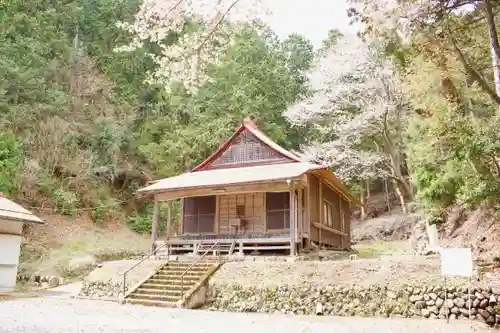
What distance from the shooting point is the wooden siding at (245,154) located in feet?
60.7

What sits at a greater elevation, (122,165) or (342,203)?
(122,165)

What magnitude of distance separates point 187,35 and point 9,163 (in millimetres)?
17011

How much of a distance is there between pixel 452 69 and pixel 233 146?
9.90m

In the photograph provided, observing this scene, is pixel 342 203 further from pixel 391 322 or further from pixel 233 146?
pixel 391 322

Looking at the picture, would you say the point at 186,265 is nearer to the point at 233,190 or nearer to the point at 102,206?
the point at 233,190

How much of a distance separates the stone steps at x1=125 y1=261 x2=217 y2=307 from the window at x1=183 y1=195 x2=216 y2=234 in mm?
4779

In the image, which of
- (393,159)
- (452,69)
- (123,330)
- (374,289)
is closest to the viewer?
(123,330)

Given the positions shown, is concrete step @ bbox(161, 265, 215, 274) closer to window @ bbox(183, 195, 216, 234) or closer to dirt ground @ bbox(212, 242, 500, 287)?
dirt ground @ bbox(212, 242, 500, 287)

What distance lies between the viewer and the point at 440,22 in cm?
961

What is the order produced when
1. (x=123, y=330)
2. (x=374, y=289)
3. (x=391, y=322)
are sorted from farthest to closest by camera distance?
(x=374, y=289) < (x=391, y=322) < (x=123, y=330)

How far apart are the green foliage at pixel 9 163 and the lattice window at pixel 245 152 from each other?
383 inches

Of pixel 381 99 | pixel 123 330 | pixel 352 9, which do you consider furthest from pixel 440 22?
pixel 381 99

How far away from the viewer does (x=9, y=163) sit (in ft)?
65.9

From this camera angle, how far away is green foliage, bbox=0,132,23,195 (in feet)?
64.1
